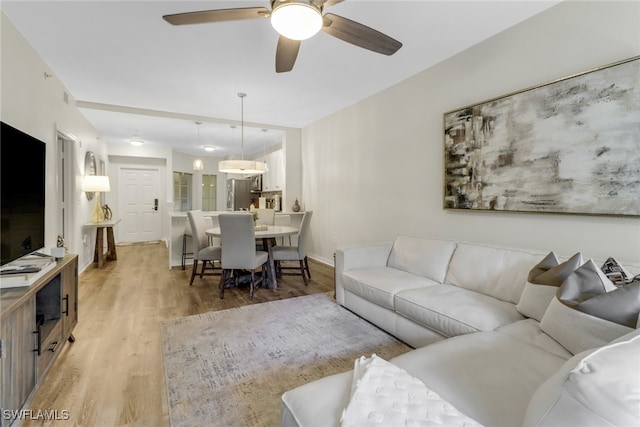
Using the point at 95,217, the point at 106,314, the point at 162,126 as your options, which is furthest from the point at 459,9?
the point at 95,217

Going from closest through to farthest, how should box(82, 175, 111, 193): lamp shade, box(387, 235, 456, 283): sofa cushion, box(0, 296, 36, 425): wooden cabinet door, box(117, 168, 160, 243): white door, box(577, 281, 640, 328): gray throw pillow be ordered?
box(577, 281, 640, 328): gray throw pillow < box(0, 296, 36, 425): wooden cabinet door < box(387, 235, 456, 283): sofa cushion < box(82, 175, 111, 193): lamp shade < box(117, 168, 160, 243): white door

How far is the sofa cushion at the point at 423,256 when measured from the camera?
8.51 feet

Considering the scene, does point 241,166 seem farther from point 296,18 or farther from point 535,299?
point 535,299

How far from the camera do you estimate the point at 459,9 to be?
2.20 m

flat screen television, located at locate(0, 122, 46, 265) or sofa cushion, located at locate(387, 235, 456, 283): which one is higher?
flat screen television, located at locate(0, 122, 46, 265)

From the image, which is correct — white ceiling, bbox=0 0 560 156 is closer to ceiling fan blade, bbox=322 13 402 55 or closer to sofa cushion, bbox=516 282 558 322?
ceiling fan blade, bbox=322 13 402 55

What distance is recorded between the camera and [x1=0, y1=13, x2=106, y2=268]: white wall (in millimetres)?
2316

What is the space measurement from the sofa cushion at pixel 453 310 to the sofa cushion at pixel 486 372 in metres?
0.23

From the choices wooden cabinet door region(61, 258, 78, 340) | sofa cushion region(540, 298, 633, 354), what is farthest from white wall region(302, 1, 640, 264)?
wooden cabinet door region(61, 258, 78, 340)

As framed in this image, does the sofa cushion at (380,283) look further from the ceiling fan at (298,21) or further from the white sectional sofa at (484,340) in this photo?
the ceiling fan at (298,21)

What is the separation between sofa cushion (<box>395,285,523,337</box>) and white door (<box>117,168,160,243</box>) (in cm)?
722

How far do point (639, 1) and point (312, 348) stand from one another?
3054 mm

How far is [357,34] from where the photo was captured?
1.92m

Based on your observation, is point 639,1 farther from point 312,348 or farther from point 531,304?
point 312,348
